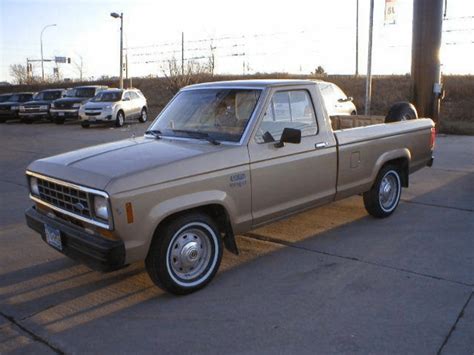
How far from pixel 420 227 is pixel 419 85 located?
836 centimetres

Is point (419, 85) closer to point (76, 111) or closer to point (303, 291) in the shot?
point (303, 291)

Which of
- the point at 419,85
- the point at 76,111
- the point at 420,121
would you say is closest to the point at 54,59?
the point at 76,111

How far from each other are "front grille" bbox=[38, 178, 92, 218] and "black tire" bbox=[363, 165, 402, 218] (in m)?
3.84

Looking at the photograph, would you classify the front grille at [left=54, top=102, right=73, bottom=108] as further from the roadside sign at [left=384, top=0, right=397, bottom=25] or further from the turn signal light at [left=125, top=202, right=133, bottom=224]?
the turn signal light at [left=125, top=202, right=133, bottom=224]

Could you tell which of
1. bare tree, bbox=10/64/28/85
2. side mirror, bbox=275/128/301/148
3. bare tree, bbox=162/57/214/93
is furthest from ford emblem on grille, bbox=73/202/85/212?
bare tree, bbox=10/64/28/85

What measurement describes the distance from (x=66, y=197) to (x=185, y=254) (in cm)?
115

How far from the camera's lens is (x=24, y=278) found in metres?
4.85

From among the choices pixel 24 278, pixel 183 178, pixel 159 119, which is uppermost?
pixel 159 119

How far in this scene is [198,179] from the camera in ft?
13.9

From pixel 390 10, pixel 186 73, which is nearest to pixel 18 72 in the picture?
pixel 186 73

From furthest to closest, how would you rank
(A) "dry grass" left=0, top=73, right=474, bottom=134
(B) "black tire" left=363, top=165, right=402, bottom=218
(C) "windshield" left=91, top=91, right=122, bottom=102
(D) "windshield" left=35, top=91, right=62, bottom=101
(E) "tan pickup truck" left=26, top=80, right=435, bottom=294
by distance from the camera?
1. (D) "windshield" left=35, top=91, right=62, bottom=101
2. (A) "dry grass" left=0, top=73, right=474, bottom=134
3. (C) "windshield" left=91, top=91, right=122, bottom=102
4. (B) "black tire" left=363, top=165, right=402, bottom=218
5. (E) "tan pickup truck" left=26, top=80, right=435, bottom=294

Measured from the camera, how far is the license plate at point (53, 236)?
170 inches

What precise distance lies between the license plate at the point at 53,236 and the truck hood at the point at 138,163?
19.0 inches

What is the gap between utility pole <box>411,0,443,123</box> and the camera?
12.9 meters
